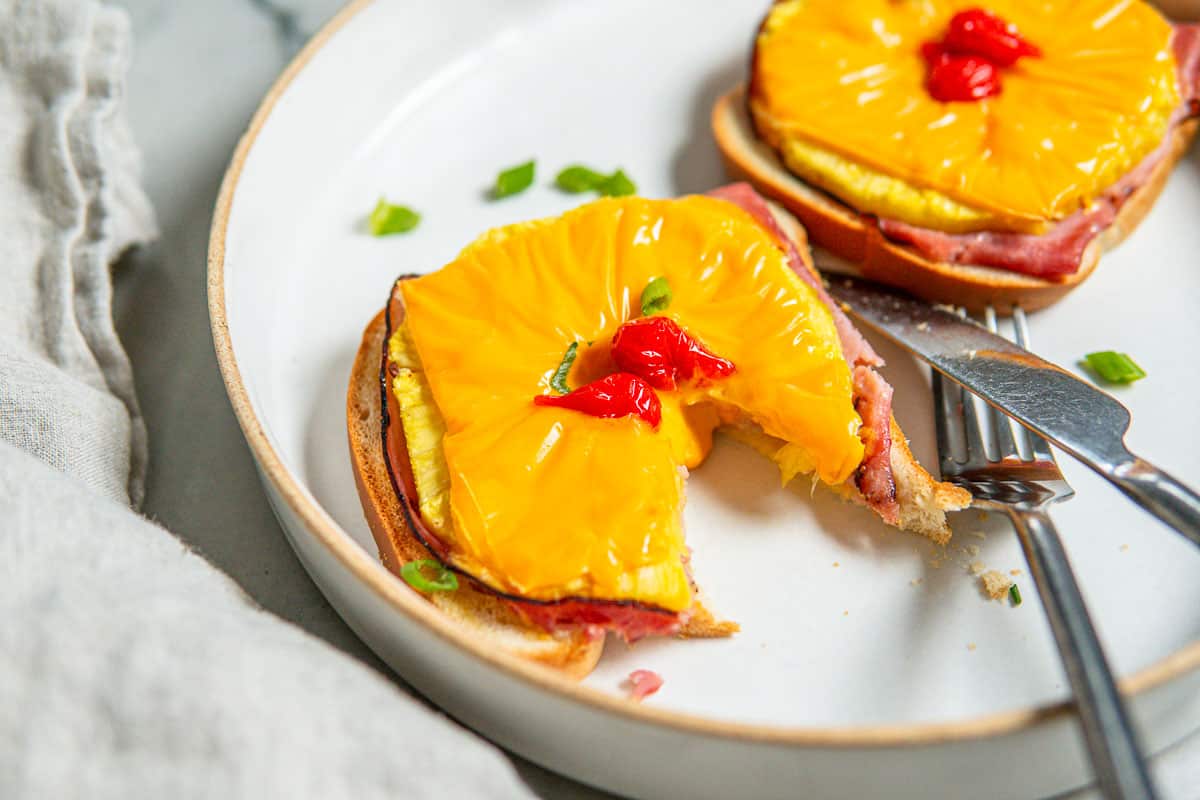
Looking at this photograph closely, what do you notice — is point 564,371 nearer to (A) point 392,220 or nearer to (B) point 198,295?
(A) point 392,220

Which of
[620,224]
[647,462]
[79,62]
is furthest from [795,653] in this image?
[79,62]

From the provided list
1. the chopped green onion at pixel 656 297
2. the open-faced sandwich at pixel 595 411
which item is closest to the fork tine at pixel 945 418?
the open-faced sandwich at pixel 595 411

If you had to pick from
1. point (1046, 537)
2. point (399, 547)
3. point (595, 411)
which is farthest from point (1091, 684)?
point (399, 547)

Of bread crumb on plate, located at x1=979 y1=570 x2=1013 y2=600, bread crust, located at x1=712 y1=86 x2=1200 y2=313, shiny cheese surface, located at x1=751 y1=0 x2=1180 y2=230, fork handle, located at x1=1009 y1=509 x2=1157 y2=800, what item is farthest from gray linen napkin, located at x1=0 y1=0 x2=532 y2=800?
shiny cheese surface, located at x1=751 y1=0 x2=1180 y2=230

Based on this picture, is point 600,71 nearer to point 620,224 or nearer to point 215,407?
point 620,224

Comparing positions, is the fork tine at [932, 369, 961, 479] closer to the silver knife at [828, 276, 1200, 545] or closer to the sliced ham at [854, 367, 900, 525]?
the silver knife at [828, 276, 1200, 545]
